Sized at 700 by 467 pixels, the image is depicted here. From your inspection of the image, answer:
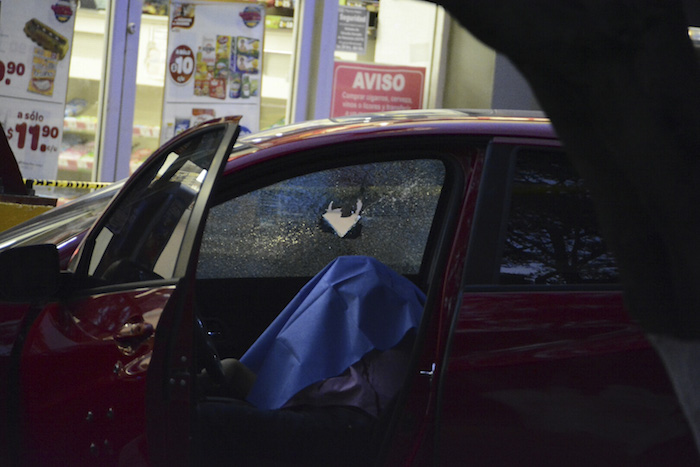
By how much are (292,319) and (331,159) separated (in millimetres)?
587

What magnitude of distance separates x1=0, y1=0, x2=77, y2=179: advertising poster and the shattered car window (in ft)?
20.0

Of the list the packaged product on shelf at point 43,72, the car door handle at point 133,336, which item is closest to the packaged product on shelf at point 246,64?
the packaged product on shelf at point 43,72

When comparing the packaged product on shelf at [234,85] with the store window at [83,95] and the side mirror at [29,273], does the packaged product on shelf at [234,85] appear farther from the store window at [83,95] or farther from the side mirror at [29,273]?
the side mirror at [29,273]

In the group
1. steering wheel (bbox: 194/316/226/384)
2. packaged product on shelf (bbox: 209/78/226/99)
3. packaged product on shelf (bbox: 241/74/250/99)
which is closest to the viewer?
steering wheel (bbox: 194/316/226/384)

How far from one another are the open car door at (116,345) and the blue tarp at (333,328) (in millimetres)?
546

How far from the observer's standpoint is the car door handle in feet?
7.18

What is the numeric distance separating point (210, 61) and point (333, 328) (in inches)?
287

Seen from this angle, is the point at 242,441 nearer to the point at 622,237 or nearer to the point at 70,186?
the point at 622,237

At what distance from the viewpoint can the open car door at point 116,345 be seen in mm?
2156

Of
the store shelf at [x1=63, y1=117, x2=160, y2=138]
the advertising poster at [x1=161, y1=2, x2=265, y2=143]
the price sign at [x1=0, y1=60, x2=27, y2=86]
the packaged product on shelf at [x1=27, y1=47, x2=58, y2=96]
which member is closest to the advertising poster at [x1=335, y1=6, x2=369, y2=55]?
the advertising poster at [x1=161, y1=2, x2=265, y2=143]

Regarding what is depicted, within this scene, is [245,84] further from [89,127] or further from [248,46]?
[89,127]

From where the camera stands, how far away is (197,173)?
2.34 metres

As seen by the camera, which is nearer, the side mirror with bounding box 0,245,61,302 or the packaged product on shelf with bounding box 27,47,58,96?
the side mirror with bounding box 0,245,61,302

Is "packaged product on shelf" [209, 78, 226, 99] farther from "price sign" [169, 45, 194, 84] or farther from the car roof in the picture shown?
the car roof
